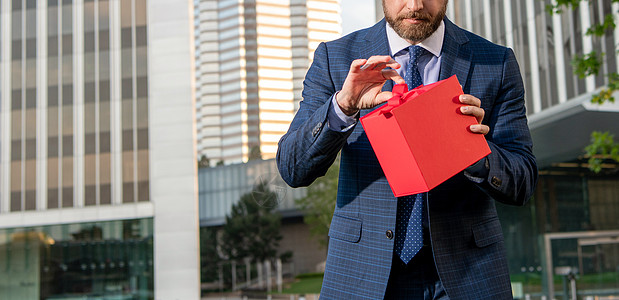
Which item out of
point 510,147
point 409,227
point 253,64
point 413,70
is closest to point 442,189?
point 409,227

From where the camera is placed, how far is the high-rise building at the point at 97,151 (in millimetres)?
36594

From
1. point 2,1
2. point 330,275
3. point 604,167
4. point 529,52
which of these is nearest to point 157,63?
point 2,1

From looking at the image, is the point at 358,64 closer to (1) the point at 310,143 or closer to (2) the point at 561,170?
(1) the point at 310,143

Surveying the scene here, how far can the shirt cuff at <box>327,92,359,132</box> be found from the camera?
1723mm

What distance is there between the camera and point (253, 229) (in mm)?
40812

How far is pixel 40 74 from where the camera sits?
37.5m

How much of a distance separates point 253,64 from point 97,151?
1253 cm

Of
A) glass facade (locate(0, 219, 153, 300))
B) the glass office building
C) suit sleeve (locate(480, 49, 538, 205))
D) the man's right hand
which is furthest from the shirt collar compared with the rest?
glass facade (locate(0, 219, 153, 300))

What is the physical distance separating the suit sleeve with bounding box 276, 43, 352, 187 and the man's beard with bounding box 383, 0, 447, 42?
0.25 m

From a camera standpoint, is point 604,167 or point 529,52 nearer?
point 604,167

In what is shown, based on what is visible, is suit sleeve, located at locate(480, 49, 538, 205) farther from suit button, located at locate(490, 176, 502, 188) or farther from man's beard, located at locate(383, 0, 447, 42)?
man's beard, located at locate(383, 0, 447, 42)

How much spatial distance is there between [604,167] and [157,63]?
78.2 feet

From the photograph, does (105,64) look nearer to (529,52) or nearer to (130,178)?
(130,178)

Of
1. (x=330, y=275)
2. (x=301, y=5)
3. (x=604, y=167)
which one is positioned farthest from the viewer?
(x=301, y=5)
